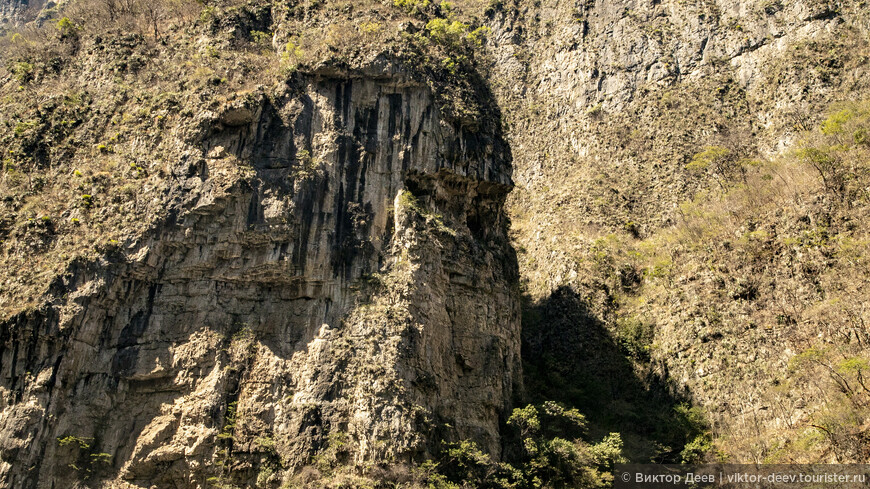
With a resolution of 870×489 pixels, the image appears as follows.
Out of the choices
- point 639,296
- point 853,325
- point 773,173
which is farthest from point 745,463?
point 773,173

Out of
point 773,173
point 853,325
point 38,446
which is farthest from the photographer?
point 773,173

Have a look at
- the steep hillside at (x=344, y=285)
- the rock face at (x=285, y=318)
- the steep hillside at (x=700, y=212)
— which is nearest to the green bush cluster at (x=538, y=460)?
the steep hillside at (x=344, y=285)

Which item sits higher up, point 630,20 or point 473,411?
point 630,20

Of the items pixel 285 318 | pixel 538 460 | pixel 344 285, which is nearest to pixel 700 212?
pixel 538 460

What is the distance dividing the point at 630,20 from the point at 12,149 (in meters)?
40.1

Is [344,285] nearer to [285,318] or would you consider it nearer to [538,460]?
[285,318]

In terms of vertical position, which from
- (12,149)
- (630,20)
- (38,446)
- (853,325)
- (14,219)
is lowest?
(38,446)

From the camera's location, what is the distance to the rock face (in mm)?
22688

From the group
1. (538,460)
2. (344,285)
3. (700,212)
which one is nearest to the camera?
(344,285)

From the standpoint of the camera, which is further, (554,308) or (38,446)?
(554,308)

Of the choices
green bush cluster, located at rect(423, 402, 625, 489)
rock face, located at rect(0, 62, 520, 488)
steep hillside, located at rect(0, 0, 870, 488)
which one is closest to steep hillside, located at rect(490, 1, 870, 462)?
steep hillside, located at rect(0, 0, 870, 488)

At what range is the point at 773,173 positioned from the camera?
1364 inches

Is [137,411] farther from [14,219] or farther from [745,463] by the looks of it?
[745,463]

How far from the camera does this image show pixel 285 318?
82.2 feet
